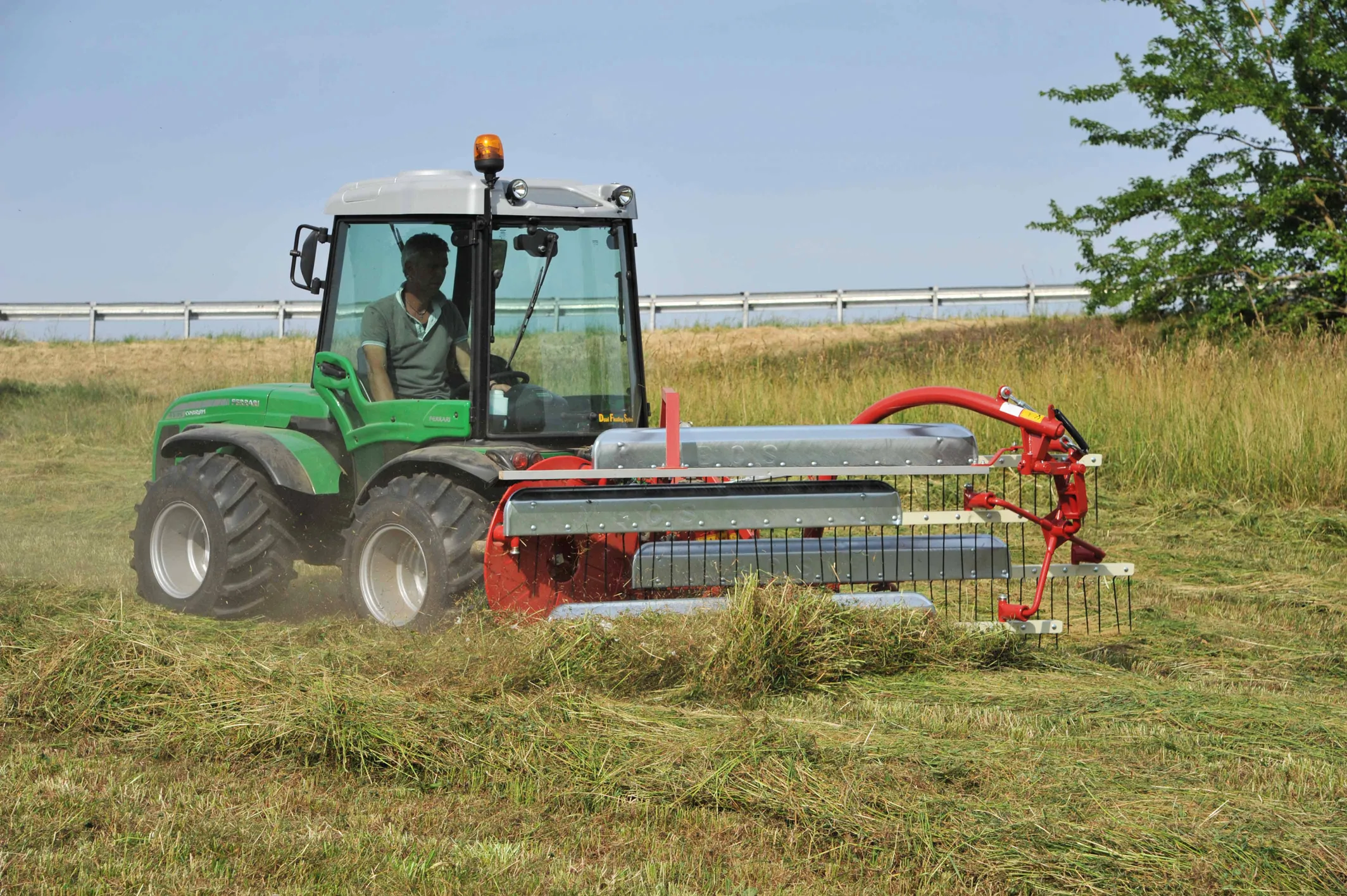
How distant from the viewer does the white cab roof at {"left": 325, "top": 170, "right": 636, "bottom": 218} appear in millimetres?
5809

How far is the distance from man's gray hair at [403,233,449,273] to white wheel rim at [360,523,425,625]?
1.40 meters

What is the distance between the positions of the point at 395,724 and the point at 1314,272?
44.1 ft

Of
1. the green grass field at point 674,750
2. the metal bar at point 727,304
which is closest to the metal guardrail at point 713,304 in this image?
the metal bar at point 727,304

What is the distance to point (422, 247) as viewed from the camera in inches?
236

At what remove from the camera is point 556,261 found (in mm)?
6031

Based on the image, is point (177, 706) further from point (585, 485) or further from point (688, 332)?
point (688, 332)

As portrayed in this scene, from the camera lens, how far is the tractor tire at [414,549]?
516cm

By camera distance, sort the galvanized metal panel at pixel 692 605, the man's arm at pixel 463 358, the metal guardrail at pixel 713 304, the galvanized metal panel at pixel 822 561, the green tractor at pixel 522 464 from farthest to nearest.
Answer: the metal guardrail at pixel 713 304, the man's arm at pixel 463 358, the galvanized metal panel at pixel 822 561, the green tractor at pixel 522 464, the galvanized metal panel at pixel 692 605

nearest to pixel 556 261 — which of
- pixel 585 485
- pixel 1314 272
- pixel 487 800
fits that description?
pixel 585 485

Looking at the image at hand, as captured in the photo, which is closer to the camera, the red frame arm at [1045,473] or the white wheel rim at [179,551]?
the red frame arm at [1045,473]

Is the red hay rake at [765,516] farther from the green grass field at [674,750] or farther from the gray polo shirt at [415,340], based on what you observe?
the gray polo shirt at [415,340]

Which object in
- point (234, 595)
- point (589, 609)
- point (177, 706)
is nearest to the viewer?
point (177, 706)

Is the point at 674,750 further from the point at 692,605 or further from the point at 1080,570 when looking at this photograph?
the point at 1080,570

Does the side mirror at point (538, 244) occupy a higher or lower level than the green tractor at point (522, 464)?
higher
